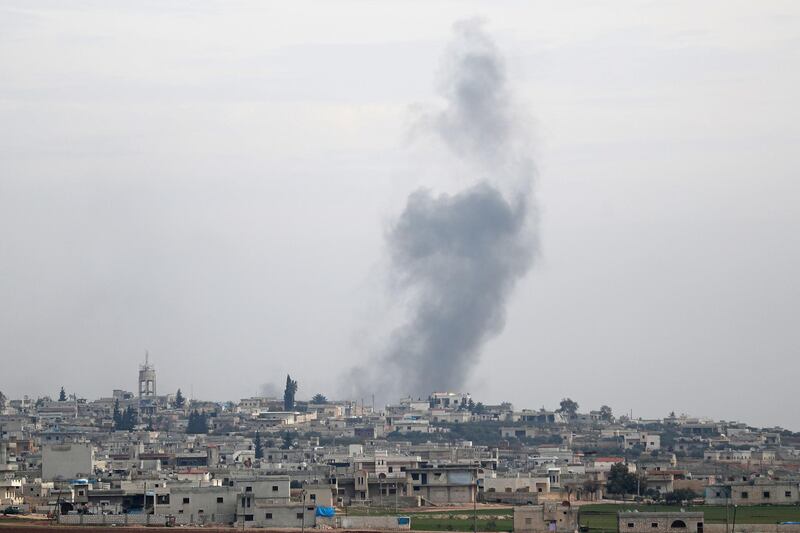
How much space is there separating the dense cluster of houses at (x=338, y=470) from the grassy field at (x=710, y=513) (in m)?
2.09

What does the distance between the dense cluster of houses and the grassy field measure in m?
2.09

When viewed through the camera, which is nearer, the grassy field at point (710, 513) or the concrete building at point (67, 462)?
the grassy field at point (710, 513)

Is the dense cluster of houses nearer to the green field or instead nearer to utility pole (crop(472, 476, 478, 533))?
utility pole (crop(472, 476, 478, 533))

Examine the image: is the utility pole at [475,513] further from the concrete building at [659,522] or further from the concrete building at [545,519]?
the concrete building at [659,522]

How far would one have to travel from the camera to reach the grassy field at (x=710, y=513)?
7894 centimetres

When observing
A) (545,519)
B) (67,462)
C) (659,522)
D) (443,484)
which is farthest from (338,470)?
(659,522)

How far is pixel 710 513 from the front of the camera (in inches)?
3356

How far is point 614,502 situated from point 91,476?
26.1 m

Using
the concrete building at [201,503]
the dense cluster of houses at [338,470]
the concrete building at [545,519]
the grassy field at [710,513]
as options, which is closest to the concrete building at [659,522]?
the grassy field at [710,513]

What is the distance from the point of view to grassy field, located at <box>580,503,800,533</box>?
78938 millimetres

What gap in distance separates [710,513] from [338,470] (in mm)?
28677

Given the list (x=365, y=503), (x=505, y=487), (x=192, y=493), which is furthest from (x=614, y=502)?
(x=192, y=493)

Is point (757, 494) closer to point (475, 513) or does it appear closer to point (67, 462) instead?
point (475, 513)

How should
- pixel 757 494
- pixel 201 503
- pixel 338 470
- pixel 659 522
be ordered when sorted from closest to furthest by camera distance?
pixel 659 522 → pixel 201 503 → pixel 757 494 → pixel 338 470
